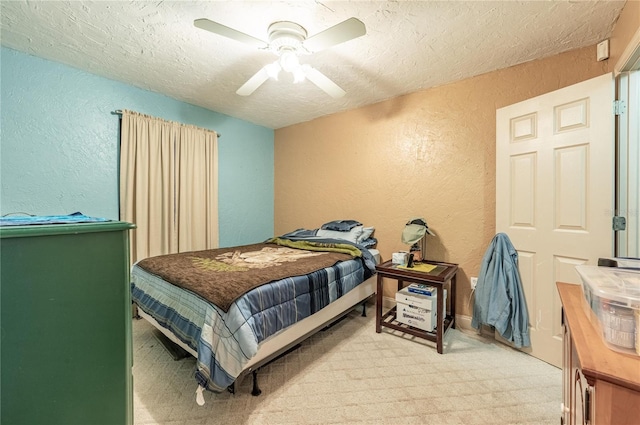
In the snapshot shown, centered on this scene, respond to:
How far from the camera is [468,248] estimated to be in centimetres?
243

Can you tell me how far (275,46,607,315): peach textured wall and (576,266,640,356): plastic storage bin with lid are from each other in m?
1.56

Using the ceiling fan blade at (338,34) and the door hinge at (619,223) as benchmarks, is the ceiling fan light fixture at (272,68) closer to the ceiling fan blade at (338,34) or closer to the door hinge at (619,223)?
the ceiling fan blade at (338,34)

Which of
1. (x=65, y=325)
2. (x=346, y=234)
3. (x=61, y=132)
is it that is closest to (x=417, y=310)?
(x=346, y=234)

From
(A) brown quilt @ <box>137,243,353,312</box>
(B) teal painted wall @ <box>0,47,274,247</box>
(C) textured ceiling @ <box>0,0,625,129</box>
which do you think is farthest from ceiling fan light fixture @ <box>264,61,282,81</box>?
(B) teal painted wall @ <box>0,47,274,247</box>

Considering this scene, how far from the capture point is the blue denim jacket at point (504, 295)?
78.0 inches

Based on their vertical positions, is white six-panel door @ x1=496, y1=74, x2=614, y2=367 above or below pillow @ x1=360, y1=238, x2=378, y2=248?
above

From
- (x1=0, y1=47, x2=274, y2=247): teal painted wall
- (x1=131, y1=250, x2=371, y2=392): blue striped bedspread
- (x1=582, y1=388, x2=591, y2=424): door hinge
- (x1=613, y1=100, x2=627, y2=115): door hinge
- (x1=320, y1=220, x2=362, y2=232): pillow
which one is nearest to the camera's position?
(x1=582, y1=388, x2=591, y2=424): door hinge

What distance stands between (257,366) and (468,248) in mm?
2095

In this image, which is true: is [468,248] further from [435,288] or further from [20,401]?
[20,401]

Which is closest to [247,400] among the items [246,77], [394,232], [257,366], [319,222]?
[257,366]

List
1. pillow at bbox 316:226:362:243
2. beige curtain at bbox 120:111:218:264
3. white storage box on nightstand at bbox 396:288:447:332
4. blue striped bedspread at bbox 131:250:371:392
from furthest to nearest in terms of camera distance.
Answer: pillow at bbox 316:226:362:243, beige curtain at bbox 120:111:218:264, white storage box on nightstand at bbox 396:288:447:332, blue striped bedspread at bbox 131:250:371:392

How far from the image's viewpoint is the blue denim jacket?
1982 mm

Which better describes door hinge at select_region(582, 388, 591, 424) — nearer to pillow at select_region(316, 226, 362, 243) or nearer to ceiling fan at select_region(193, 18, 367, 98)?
ceiling fan at select_region(193, 18, 367, 98)

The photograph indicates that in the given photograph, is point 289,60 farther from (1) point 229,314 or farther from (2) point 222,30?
(1) point 229,314
